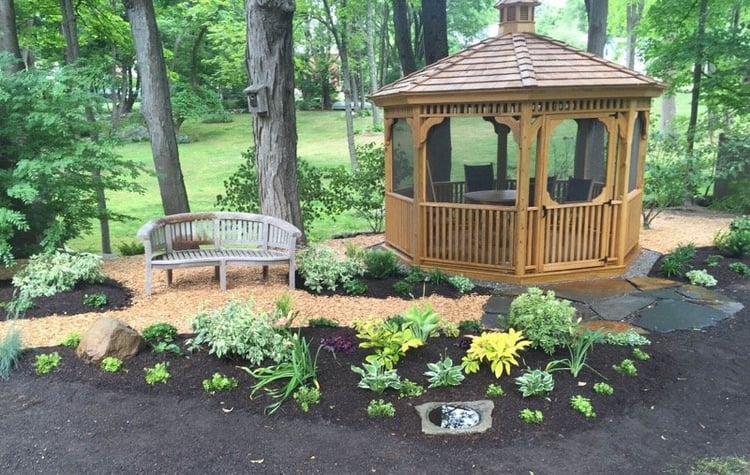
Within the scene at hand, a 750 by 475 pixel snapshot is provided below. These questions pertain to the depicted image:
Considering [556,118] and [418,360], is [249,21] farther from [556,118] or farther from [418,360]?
[418,360]

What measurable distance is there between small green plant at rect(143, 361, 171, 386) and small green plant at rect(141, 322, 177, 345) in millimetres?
495

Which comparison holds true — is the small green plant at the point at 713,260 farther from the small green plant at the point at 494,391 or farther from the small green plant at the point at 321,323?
the small green plant at the point at 321,323

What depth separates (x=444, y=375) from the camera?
4145 millimetres

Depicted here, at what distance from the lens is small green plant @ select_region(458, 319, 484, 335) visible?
5.36 meters

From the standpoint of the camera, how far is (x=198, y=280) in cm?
696

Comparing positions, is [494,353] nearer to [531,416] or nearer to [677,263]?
[531,416]

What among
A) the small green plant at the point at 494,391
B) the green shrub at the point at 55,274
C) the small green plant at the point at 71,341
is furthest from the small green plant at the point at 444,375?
the green shrub at the point at 55,274

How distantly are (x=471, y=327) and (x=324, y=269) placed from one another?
212 centimetres

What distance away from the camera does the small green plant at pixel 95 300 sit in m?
5.87

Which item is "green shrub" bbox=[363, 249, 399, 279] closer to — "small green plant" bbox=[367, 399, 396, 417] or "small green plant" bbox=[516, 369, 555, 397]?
"small green plant" bbox=[516, 369, 555, 397]

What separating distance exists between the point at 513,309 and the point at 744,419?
1.87 meters

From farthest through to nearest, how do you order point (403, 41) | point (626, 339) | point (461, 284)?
1. point (403, 41)
2. point (461, 284)
3. point (626, 339)

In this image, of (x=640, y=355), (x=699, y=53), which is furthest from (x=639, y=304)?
(x=699, y=53)

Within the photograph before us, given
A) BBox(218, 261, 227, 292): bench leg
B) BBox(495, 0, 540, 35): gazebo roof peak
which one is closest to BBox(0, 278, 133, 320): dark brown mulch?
BBox(218, 261, 227, 292): bench leg
